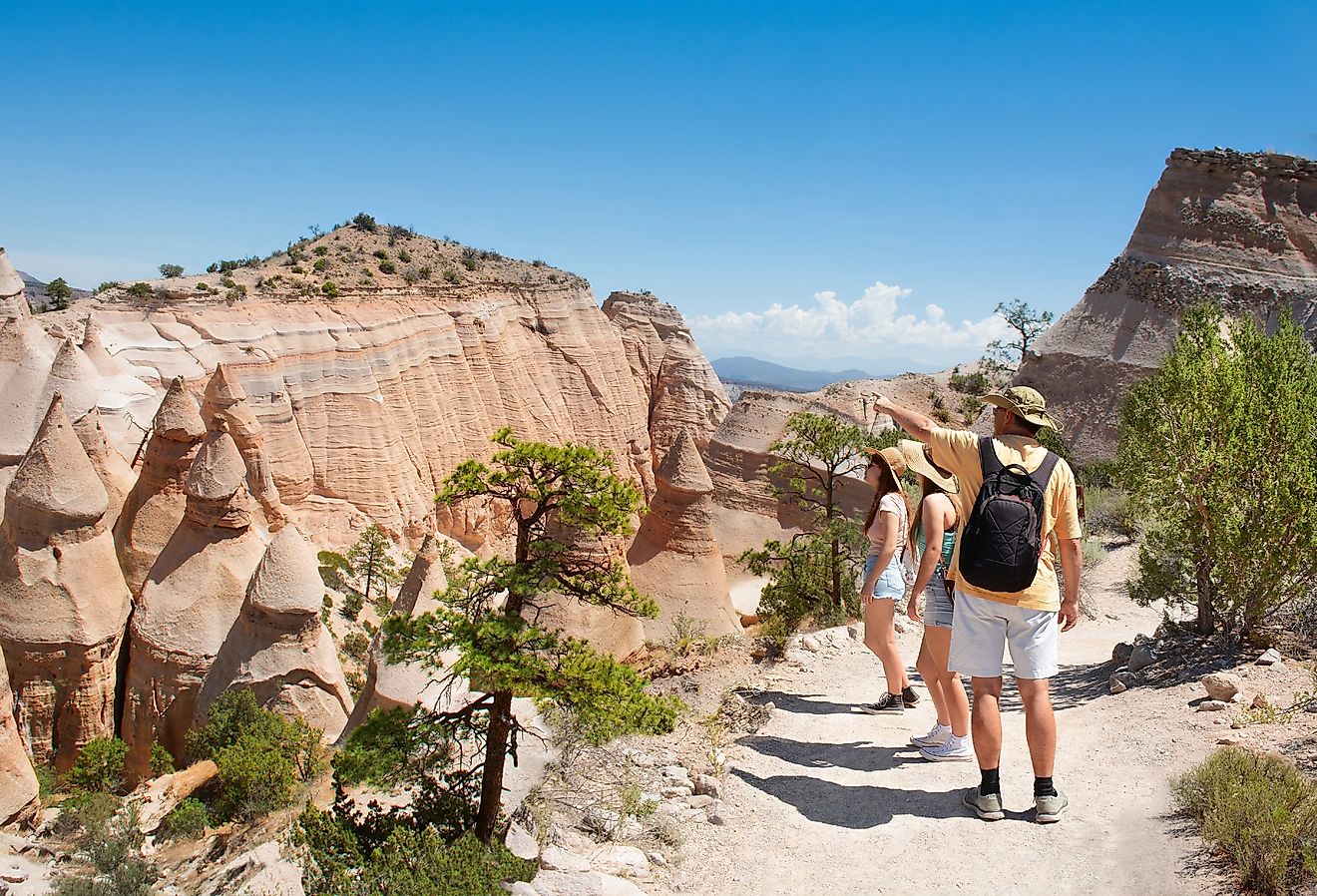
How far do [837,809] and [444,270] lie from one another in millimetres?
30989

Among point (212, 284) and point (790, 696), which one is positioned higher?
point (212, 284)

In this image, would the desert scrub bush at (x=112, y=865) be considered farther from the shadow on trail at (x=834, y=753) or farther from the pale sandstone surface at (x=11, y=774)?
the shadow on trail at (x=834, y=753)

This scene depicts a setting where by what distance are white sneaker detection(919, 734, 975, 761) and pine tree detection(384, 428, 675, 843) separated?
181cm

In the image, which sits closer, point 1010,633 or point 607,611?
point 1010,633

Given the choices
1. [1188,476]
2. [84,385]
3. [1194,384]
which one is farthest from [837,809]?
[84,385]

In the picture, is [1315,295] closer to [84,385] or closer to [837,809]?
[837,809]

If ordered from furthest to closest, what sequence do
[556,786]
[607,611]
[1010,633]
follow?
[607,611] < [556,786] < [1010,633]

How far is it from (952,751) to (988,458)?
7.11 feet

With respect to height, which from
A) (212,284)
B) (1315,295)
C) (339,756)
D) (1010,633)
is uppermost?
(212,284)

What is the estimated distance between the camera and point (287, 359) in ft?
73.0

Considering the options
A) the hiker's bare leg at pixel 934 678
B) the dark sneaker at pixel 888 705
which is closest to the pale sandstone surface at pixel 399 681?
the dark sneaker at pixel 888 705

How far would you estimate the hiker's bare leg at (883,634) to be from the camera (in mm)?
6273

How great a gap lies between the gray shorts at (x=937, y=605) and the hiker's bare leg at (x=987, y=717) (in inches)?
38.8

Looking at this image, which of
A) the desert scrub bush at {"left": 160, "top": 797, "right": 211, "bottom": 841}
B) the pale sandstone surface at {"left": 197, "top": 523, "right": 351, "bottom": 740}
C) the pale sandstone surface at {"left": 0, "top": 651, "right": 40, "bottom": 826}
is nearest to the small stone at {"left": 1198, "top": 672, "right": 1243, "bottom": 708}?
the pale sandstone surface at {"left": 197, "top": 523, "right": 351, "bottom": 740}
